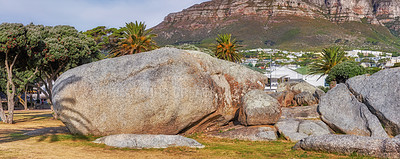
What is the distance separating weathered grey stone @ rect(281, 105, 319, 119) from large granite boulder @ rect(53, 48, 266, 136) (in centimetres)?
683

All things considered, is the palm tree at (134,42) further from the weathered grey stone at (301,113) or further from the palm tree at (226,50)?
the weathered grey stone at (301,113)

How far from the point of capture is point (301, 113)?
23656mm

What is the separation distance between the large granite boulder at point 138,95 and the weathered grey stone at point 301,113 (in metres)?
6.83

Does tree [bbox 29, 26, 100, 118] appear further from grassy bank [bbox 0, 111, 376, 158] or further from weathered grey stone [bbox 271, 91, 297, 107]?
weathered grey stone [bbox 271, 91, 297, 107]

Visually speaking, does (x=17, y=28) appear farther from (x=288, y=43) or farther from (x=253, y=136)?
(x=288, y=43)

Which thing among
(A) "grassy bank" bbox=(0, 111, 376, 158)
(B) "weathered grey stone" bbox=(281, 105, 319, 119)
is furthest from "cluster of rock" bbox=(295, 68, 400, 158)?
(A) "grassy bank" bbox=(0, 111, 376, 158)

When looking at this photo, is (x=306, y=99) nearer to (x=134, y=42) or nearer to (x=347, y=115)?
(x=347, y=115)

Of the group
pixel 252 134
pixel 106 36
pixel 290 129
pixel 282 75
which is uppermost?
pixel 106 36

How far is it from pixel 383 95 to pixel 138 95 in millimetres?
14546

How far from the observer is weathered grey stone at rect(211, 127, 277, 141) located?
18688 mm

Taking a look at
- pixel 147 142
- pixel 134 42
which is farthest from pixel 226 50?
pixel 147 142

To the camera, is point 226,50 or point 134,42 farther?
point 226,50

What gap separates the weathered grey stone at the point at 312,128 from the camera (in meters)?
19.2

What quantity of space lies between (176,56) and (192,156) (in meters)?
7.26
